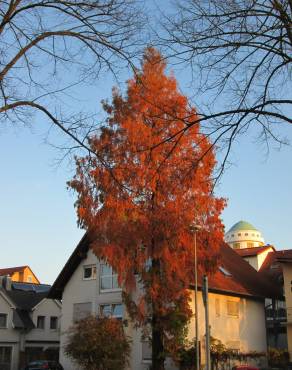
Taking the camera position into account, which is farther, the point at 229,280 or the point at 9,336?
the point at 9,336

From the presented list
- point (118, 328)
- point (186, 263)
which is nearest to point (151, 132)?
point (186, 263)

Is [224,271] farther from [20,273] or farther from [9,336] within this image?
[20,273]

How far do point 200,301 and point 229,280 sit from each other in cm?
484

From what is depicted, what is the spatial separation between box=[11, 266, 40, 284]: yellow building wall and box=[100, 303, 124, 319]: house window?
1787 inches

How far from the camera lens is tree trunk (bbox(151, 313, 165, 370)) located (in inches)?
966

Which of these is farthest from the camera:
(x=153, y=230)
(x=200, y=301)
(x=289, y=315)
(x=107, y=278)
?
(x=289, y=315)

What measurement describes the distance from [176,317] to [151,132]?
851cm

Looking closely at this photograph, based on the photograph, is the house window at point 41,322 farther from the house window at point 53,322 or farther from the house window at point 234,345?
the house window at point 234,345

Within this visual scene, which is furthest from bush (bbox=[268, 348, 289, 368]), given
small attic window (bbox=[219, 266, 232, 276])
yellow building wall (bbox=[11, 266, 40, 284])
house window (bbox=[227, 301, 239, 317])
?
yellow building wall (bbox=[11, 266, 40, 284])

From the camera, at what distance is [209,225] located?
24922 millimetres

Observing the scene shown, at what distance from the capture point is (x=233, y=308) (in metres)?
36.8

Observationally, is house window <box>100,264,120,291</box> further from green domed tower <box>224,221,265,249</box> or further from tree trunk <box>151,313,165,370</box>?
green domed tower <box>224,221,265,249</box>

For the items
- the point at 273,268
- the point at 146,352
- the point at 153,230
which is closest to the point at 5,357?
the point at 146,352

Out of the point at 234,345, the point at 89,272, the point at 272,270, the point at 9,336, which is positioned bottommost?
the point at 234,345
